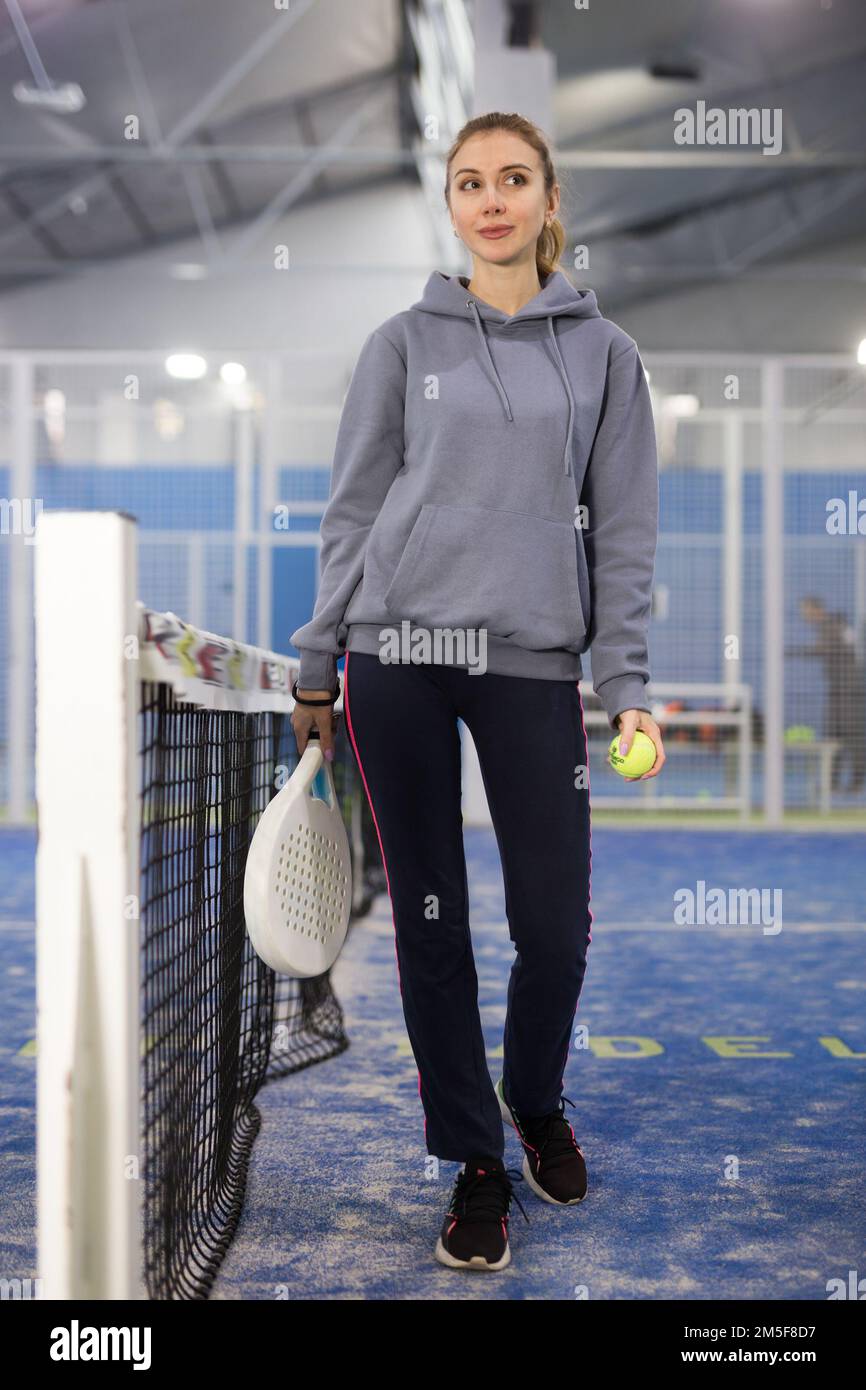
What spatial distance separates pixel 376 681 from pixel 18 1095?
120 cm

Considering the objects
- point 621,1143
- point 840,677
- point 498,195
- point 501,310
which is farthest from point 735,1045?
point 840,677

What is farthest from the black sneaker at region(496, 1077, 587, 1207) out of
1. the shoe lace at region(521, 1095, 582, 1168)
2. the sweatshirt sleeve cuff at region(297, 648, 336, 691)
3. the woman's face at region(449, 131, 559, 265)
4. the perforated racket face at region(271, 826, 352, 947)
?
the woman's face at region(449, 131, 559, 265)

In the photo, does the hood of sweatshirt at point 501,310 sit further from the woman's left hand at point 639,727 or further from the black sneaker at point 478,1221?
the black sneaker at point 478,1221

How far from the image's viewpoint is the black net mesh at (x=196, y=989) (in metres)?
1.38

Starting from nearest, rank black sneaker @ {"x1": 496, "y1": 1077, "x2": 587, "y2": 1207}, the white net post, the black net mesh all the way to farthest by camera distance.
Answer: the white net post → the black net mesh → black sneaker @ {"x1": 496, "y1": 1077, "x2": 587, "y2": 1207}

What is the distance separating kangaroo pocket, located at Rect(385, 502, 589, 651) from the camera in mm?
1551

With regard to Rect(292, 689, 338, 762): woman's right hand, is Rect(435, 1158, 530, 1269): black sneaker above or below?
below

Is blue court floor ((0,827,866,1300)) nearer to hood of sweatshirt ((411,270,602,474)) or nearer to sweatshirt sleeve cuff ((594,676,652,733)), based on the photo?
sweatshirt sleeve cuff ((594,676,652,733))

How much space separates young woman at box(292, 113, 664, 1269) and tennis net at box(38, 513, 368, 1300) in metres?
0.23

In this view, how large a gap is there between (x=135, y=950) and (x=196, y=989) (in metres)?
0.52

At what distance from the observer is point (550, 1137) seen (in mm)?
1815

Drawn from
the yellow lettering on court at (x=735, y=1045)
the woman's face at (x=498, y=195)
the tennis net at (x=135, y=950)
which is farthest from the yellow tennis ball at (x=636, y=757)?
the yellow lettering on court at (x=735, y=1045)

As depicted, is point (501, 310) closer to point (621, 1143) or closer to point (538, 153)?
point (538, 153)

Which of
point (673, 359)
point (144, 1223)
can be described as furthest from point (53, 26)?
point (144, 1223)
